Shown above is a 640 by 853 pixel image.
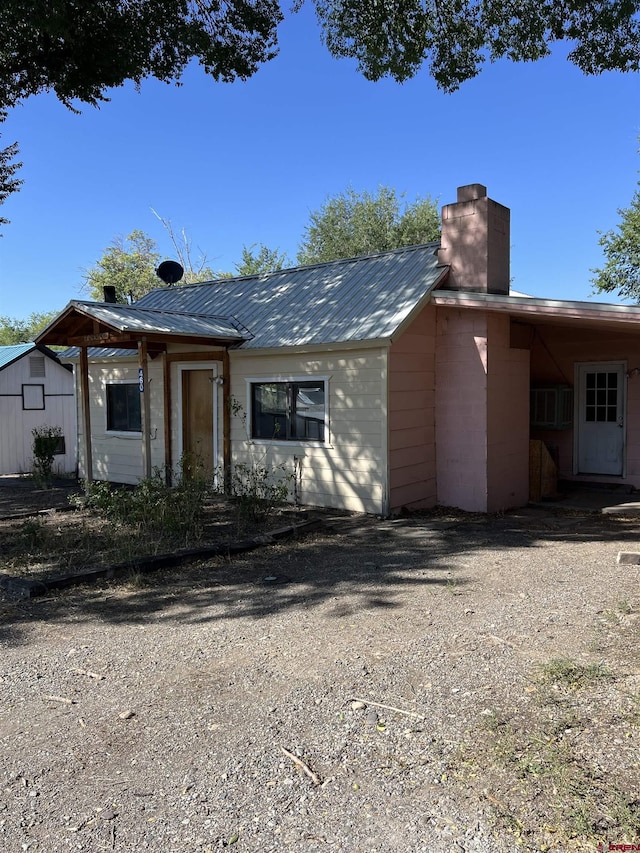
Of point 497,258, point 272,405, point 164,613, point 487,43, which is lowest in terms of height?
point 164,613

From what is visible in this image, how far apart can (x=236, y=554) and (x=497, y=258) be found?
611cm

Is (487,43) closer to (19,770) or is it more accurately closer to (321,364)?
(321,364)

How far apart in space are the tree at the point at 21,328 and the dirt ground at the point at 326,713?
62.9 m

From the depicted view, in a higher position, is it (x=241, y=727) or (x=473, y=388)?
(x=473, y=388)

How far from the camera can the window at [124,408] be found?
12.8 m

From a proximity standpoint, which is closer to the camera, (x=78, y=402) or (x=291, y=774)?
(x=291, y=774)

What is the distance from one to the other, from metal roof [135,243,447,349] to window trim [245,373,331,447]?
0.56 m

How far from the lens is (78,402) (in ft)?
48.5

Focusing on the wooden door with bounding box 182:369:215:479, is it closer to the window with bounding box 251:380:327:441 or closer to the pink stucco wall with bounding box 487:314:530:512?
the window with bounding box 251:380:327:441

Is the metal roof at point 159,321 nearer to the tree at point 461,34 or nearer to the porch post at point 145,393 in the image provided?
the porch post at point 145,393

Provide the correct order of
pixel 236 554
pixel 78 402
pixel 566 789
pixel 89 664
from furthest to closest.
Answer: pixel 78 402, pixel 236 554, pixel 89 664, pixel 566 789

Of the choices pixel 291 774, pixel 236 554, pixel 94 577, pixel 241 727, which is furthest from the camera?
pixel 236 554

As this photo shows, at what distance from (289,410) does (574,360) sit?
5.65 m

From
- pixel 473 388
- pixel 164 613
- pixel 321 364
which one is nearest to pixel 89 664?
pixel 164 613
